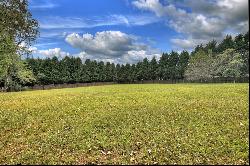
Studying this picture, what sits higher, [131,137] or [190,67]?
[190,67]

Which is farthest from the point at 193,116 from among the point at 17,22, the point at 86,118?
the point at 17,22

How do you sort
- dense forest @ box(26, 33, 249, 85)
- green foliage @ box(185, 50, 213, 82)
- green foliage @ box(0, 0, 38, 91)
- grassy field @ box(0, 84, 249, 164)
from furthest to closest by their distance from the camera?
green foliage @ box(185, 50, 213, 82), dense forest @ box(26, 33, 249, 85), green foliage @ box(0, 0, 38, 91), grassy field @ box(0, 84, 249, 164)

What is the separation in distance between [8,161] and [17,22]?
52.5 m

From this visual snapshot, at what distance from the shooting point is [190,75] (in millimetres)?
159875

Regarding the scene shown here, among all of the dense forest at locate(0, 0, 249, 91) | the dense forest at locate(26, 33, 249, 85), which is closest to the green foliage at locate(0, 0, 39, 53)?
the dense forest at locate(0, 0, 249, 91)

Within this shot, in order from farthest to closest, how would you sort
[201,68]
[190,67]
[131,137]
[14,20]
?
[190,67]
[201,68]
[14,20]
[131,137]

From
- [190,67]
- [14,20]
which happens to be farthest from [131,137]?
[190,67]

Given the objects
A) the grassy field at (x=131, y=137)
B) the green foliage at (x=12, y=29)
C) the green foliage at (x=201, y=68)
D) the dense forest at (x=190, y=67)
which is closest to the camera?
the grassy field at (x=131, y=137)

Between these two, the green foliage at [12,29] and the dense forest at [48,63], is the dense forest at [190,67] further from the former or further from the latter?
the green foliage at [12,29]

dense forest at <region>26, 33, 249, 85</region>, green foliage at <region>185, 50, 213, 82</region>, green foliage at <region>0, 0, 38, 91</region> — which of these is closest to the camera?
green foliage at <region>0, 0, 38, 91</region>

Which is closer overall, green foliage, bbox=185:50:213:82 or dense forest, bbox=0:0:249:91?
dense forest, bbox=0:0:249:91

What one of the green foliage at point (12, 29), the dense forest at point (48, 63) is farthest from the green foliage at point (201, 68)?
the green foliage at point (12, 29)

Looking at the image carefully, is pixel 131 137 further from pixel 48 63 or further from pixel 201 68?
pixel 48 63

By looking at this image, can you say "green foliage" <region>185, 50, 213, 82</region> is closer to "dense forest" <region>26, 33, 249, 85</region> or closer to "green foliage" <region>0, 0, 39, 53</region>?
"dense forest" <region>26, 33, 249, 85</region>
